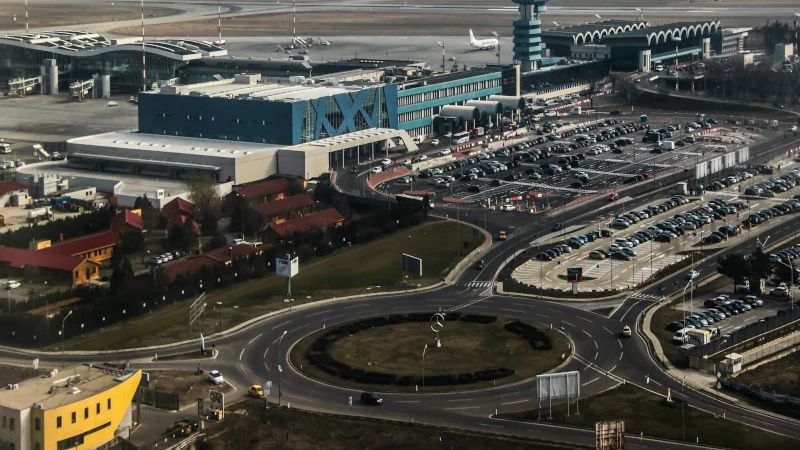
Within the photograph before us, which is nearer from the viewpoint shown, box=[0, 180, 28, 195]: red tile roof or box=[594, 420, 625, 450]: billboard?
box=[594, 420, 625, 450]: billboard

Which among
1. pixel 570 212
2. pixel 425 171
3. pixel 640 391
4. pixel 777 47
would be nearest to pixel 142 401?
pixel 640 391

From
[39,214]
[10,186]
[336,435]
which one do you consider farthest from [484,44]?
[336,435]

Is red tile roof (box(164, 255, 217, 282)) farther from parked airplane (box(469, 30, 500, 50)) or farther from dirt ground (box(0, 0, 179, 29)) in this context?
dirt ground (box(0, 0, 179, 29))

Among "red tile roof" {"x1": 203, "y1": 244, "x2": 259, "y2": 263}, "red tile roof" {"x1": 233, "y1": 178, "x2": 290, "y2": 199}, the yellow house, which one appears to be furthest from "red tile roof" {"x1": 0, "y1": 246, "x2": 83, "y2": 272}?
the yellow house

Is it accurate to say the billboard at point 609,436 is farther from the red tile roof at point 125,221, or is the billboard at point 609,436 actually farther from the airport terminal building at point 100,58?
the airport terminal building at point 100,58

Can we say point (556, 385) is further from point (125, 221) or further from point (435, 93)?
point (435, 93)

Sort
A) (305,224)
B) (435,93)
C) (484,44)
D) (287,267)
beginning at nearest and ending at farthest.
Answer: (287,267)
(305,224)
(435,93)
(484,44)
